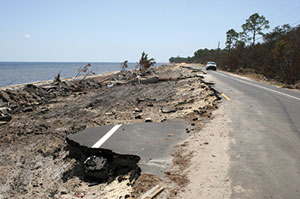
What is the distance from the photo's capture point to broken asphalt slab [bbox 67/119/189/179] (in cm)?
403

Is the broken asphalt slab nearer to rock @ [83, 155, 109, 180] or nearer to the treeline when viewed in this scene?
rock @ [83, 155, 109, 180]

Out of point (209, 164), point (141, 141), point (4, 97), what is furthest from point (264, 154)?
point (4, 97)

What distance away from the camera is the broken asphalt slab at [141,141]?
4027 millimetres

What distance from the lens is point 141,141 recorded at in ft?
16.8

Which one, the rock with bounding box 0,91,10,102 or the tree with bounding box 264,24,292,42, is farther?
the tree with bounding box 264,24,292,42

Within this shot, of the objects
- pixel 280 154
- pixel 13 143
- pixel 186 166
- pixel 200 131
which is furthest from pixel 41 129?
pixel 280 154

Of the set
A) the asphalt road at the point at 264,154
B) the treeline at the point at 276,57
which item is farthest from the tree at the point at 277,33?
the asphalt road at the point at 264,154

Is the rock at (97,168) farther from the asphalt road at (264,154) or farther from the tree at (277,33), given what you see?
the tree at (277,33)

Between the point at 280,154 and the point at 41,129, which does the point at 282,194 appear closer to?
the point at 280,154

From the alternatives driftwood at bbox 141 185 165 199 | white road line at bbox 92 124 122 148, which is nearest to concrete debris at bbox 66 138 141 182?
white road line at bbox 92 124 122 148

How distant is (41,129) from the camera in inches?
303

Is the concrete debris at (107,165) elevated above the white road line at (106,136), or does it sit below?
below

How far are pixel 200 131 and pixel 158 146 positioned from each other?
1.32 meters

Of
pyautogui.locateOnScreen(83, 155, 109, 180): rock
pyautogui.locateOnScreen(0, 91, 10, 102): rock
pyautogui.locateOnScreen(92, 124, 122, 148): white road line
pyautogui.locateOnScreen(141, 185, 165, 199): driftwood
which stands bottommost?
pyautogui.locateOnScreen(0, 91, 10, 102): rock
